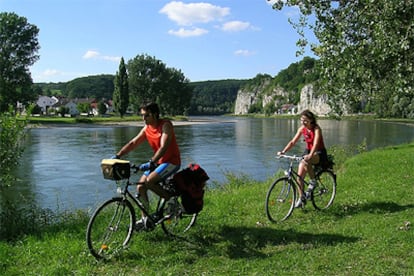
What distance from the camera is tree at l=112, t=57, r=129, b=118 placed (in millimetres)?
87938

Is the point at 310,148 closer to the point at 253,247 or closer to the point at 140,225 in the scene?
the point at 253,247

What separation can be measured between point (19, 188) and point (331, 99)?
1173cm

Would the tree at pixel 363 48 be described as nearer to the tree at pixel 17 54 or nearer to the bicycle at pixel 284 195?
the bicycle at pixel 284 195

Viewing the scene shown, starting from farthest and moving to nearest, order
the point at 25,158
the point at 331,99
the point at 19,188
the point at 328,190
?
the point at 25,158 < the point at 19,188 < the point at 331,99 < the point at 328,190

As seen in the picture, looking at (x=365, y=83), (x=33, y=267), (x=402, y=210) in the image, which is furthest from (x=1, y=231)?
(x=365, y=83)

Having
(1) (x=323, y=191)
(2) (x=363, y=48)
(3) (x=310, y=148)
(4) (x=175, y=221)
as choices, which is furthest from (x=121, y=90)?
(4) (x=175, y=221)

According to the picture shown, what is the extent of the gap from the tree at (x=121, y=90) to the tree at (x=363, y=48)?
76681 millimetres

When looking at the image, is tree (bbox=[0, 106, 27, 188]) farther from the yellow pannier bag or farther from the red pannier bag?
the red pannier bag

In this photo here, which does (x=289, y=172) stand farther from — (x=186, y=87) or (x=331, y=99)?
(x=186, y=87)

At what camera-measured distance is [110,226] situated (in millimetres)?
5805

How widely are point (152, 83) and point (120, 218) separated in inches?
4067

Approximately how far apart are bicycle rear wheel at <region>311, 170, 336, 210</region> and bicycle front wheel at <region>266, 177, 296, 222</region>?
0.65 metres

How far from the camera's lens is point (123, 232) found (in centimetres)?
616

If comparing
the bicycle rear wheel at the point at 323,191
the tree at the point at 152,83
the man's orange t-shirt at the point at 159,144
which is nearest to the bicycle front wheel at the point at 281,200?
the bicycle rear wheel at the point at 323,191
